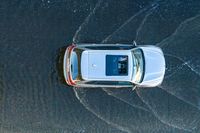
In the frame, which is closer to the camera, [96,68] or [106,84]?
[96,68]

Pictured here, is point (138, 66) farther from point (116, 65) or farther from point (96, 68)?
point (96, 68)

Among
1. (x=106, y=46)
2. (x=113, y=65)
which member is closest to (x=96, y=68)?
(x=113, y=65)

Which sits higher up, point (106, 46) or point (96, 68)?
point (106, 46)

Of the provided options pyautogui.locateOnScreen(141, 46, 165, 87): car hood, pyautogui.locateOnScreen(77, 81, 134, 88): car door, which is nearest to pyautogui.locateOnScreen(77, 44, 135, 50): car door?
pyautogui.locateOnScreen(141, 46, 165, 87): car hood

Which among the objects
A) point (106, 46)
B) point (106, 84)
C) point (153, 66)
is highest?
point (106, 46)

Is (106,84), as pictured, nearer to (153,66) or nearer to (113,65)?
(113,65)

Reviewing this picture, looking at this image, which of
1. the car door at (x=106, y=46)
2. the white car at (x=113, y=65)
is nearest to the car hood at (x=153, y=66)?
the white car at (x=113, y=65)
